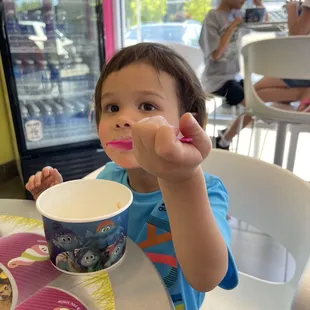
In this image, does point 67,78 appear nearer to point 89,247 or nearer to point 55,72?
point 55,72

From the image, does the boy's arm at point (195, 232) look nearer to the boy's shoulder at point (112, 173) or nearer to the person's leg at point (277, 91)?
the boy's shoulder at point (112, 173)

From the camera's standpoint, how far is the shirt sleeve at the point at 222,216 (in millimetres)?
559

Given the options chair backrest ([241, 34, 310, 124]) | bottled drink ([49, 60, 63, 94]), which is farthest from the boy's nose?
bottled drink ([49, 60, 63, 94])

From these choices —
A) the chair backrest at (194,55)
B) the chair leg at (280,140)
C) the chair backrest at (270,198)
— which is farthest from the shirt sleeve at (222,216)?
the chair backrest at (194,55)

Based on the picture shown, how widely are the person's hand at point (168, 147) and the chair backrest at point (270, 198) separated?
311 mm

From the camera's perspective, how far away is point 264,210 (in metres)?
0.77

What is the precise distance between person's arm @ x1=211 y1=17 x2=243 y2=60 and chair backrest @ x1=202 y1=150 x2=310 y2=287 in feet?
5.82

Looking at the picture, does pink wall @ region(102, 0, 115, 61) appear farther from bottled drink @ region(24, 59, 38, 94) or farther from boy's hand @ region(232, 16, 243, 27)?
boy's hand @ region(232, 16, 243, 27)

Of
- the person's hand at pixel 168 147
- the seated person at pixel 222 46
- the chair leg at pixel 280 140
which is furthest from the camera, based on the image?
the seated person at pixel 222 46

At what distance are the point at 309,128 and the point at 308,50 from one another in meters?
0.85

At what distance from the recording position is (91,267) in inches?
18.0

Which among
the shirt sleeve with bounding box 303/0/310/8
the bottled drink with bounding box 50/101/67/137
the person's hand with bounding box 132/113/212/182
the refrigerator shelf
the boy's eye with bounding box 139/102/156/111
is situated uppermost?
the shirt sleeve with bounding box 303/0/310/8

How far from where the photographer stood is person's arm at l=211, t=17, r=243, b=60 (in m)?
2.43

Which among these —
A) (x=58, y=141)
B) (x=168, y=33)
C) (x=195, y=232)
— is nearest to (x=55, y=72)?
(x=58, y=141)
